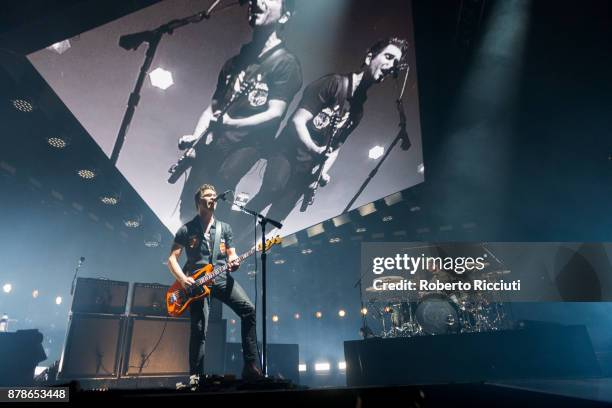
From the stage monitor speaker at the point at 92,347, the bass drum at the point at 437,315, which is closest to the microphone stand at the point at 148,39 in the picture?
the stage monitor speaker at the point at 92,347

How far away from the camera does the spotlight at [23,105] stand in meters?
4.98

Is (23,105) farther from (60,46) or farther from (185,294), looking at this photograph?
(185,294)

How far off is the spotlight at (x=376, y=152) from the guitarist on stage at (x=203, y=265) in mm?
4273

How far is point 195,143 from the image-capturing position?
5488 millimetres

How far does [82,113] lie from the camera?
4820mm

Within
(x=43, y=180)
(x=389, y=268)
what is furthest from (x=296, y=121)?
(x=389, y=268)

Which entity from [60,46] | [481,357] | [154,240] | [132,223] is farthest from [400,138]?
[154,240]

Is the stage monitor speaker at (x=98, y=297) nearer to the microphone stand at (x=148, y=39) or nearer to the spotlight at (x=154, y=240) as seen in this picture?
the microphone stand at (x=148, y=39)

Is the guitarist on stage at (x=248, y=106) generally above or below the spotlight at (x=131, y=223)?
above

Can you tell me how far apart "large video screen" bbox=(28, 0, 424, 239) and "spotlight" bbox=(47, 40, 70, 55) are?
0.07 feet

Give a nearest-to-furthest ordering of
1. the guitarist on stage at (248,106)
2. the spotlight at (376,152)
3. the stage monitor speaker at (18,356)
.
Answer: the stage monitor speaker at (18,356) → the guitarist on stage at (248,106) → the spotlight at (376,152)

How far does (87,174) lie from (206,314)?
5.26 m

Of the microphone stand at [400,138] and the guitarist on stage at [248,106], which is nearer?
the guitarist on stage at [248,106]

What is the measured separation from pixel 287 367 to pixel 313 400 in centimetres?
466
